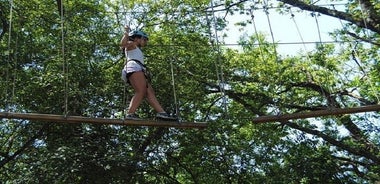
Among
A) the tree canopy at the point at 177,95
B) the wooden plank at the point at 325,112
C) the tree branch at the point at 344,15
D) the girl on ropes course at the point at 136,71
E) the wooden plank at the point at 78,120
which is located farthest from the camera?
the tree branch at the point at 344,15

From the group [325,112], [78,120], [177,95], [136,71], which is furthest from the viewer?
[177,95]

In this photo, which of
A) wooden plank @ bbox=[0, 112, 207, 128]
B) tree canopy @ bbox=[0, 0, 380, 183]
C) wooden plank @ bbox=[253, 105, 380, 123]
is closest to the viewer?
wooden plank @ bbox=[0, 112, 207, 128]

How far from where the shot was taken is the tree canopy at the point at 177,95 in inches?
198

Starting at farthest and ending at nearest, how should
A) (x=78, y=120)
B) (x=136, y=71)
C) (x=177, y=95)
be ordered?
1. (x=177, y=95)
2. (x=136, y=71)
3. (x=78, y=120)

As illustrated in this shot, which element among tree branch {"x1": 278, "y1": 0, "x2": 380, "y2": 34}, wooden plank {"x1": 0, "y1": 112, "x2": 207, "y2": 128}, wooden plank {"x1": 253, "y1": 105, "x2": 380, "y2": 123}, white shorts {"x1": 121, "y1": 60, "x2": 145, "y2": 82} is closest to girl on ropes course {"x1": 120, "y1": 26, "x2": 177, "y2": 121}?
white shorts {"x1": 121, "y1": 60, "x2": 145, "y2": 82}

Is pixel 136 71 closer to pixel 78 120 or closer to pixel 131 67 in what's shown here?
pixel 131 67

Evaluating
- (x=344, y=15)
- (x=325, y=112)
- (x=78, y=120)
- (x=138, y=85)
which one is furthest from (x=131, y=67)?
(x=344, y=15)

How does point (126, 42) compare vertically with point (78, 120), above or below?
above

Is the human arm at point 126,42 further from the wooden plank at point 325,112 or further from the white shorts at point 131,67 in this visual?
the wooden plank at point 325,112

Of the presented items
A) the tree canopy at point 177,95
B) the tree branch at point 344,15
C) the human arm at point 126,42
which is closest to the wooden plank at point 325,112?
the tree canopy at point 177,95

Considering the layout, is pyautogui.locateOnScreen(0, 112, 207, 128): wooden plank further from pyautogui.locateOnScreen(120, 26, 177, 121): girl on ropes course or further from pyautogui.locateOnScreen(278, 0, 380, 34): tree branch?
pyautogui.locateOnScreen(278, 0, 380, 34): tree branch

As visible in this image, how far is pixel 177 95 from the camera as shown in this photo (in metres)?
5.98

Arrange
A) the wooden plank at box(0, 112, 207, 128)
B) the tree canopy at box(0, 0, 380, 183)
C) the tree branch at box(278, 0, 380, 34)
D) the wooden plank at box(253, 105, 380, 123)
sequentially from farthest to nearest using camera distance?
1. the tree branch at box(278, 0, 380, 34)
2. the tree canopy at box(0, 0, 380, 183)
3. the wooden plank at box(253, 105, 380, 123)
4. the wooden plank at box(0, 112, 207, 128)

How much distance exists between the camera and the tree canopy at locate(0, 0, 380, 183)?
198 inches
